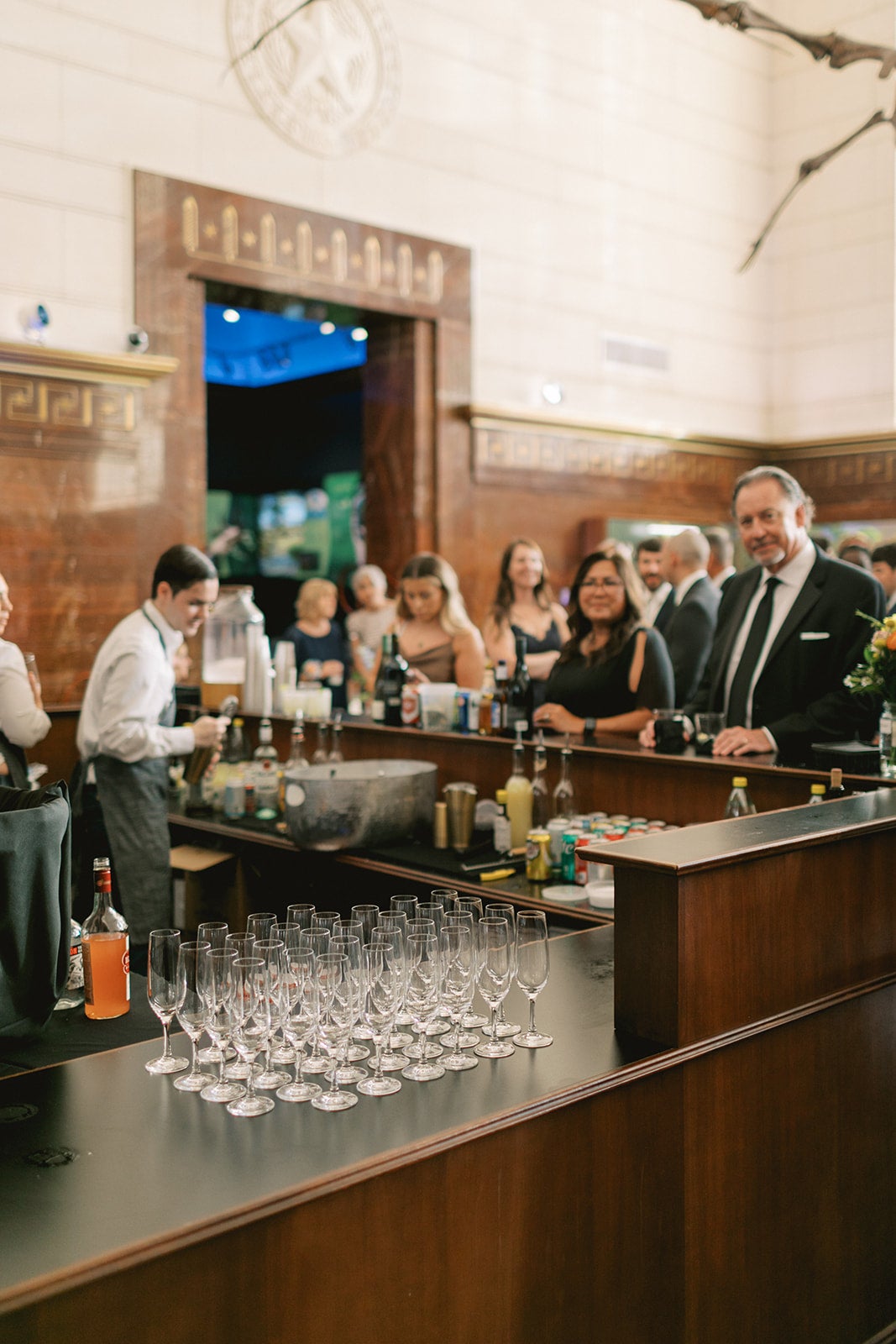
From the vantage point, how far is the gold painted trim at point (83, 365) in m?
6.27

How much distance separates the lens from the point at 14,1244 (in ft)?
4.34

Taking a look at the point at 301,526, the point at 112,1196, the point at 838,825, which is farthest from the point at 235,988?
the point at 301,526

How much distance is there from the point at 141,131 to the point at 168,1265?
668 cm

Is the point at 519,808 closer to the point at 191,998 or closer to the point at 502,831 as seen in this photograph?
the point at 502,831

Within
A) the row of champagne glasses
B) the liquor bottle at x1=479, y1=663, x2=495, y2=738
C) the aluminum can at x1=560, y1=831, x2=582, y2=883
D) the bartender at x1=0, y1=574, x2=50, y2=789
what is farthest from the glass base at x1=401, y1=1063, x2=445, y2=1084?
the liquor bottle at x1=479, y1=663, x2=495, y2=738

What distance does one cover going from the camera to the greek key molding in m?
7.03

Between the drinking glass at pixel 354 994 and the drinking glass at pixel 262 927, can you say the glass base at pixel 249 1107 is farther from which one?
the drinking glass at pixel 262 927

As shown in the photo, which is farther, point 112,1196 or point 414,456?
point 414,456

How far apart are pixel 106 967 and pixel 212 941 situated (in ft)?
1.14

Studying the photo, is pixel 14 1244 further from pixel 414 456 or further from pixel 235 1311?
pixel 414 456

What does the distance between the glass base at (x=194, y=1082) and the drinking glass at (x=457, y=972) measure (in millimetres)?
348

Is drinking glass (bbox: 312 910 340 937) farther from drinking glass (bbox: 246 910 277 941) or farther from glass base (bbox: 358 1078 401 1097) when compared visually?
glass base (bbox: 358 1078 401 1097)

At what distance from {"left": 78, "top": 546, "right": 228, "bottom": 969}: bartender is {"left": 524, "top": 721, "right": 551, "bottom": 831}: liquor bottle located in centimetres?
121

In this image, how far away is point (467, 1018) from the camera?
77.7 inches
